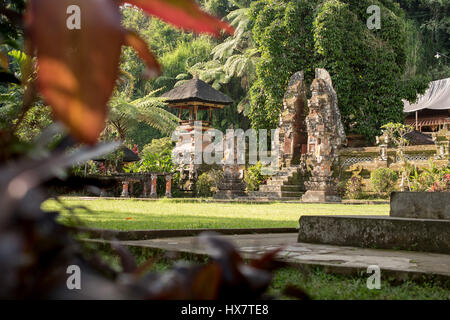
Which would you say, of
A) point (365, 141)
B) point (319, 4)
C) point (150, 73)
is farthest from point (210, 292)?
point (319, 4)

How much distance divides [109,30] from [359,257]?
332 cm

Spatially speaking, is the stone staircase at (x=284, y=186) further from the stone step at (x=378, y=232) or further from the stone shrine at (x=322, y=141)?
the stone step at (x=378, y=232)

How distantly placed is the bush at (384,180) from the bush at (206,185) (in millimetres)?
6505

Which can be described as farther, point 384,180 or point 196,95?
point 196,95

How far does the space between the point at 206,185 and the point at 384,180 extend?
7.22m

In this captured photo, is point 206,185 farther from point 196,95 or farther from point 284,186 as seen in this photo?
point 196,95

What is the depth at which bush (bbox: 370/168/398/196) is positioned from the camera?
18.2m

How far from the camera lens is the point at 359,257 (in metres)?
3.54

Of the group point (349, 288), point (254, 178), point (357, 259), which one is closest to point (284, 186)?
point (254, 178)

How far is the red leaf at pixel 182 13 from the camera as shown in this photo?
541mm

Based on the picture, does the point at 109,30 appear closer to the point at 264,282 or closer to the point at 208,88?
the point at 264,282

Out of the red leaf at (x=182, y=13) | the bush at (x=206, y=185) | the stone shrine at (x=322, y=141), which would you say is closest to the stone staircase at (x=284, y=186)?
the stone shrine at (x=322, y=141)

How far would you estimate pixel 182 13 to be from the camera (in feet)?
1.78
